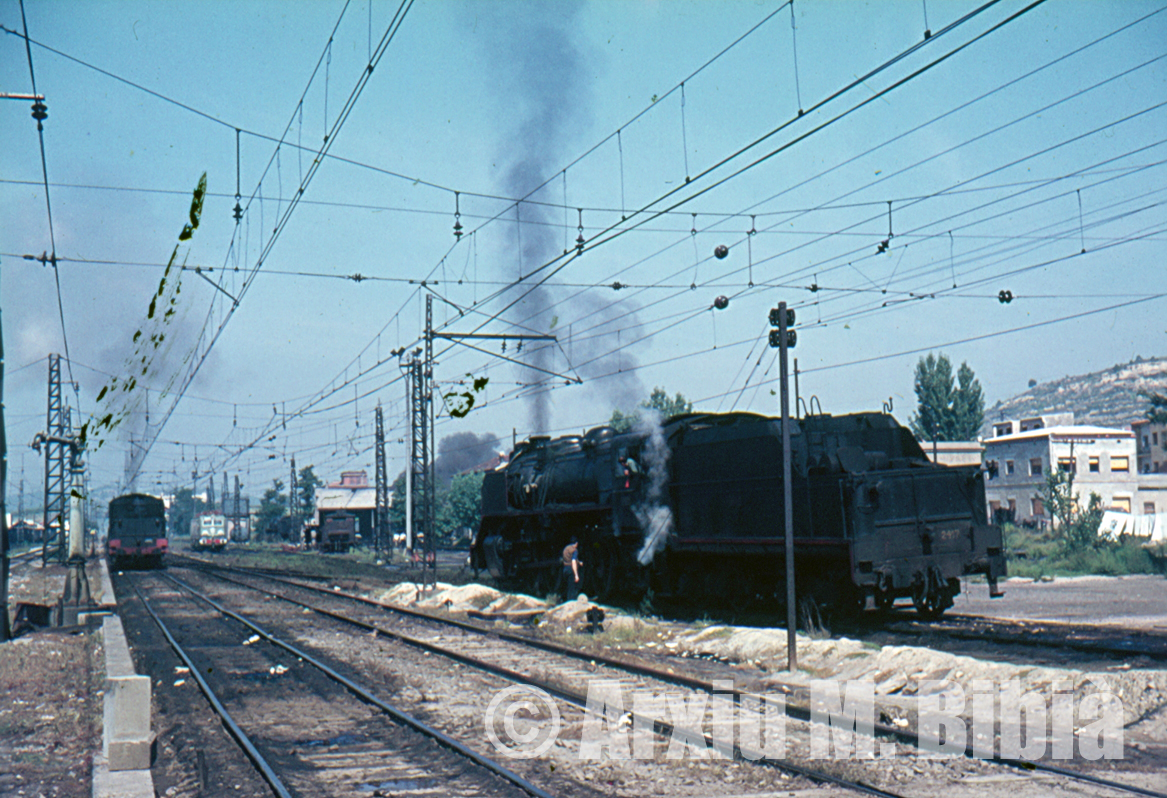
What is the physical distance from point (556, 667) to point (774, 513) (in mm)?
4573

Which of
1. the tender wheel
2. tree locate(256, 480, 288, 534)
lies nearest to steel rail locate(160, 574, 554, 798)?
the tender wheel

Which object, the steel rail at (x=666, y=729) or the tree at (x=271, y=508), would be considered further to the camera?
the tree at (x=271, y=508)

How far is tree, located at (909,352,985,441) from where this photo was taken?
73.1 metres

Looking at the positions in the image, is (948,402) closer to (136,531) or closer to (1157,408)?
(1157,408)

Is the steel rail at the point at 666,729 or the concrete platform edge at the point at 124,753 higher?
the concrete platform edge at the point at 124,753

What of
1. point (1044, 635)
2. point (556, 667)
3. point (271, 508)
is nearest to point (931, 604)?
point (1044, 635)

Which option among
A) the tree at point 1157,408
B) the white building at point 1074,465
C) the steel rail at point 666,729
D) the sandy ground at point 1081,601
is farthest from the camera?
the tree at point 1157,408

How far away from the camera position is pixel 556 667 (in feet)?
40.4

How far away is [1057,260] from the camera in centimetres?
1638

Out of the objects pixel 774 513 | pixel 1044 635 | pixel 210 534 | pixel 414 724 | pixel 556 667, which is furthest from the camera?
pixel 210 534

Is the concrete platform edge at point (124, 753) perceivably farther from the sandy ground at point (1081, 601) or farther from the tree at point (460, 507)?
the tree at point (460, 507)

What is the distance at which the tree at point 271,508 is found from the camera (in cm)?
11119

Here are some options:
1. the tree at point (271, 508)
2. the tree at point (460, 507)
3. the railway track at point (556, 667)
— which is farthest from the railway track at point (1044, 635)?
the tree at point (271, 508)

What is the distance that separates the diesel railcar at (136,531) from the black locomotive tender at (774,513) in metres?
28.4
